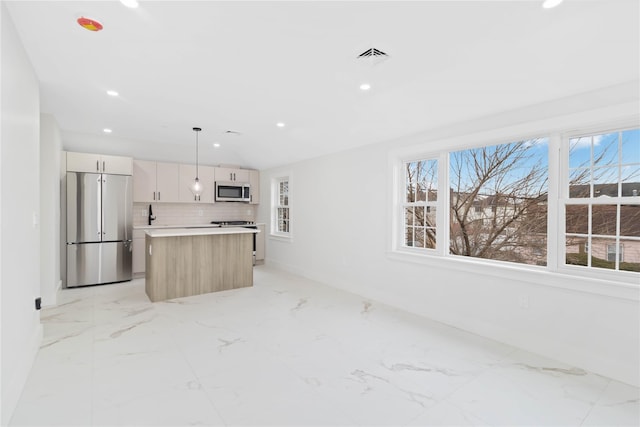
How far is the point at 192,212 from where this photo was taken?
21.5 ft

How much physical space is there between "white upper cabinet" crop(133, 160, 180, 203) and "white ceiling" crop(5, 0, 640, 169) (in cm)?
170

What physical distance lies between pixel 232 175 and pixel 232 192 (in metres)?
0.40

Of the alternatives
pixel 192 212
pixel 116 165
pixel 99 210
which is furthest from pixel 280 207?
pixel 99 210

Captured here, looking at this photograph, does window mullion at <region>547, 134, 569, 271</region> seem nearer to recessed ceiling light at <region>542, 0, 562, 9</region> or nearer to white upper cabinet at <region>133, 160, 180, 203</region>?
recessed ceiling light at <region>542, 0, 562, 9</region>

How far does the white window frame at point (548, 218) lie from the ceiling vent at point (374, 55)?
1.42 m

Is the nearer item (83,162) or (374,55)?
(374,55)

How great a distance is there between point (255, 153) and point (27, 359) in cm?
470

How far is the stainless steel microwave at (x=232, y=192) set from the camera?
21.4 ft

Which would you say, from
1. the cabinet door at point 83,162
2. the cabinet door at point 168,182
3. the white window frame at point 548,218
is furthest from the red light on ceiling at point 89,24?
the cabinet door at point 168,182

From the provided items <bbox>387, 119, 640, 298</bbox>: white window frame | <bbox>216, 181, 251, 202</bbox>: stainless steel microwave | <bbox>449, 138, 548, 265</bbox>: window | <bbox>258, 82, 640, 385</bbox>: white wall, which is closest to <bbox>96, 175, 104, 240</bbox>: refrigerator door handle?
<bbox>216, 181, 251, 202</bbox>: stainless steel microwave

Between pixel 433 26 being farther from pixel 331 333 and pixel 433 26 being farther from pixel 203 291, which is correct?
pixel 203 291

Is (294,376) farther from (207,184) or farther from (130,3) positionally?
(207,184)

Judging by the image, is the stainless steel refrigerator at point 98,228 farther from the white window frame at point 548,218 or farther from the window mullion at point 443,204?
the window mullion at point 443,204

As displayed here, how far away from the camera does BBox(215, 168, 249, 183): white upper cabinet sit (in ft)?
21.6
